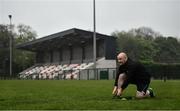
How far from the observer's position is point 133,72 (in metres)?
8.84

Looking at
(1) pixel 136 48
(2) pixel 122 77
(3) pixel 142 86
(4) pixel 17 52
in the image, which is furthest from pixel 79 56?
(2) pixel 122 77

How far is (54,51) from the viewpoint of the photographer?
240 ft

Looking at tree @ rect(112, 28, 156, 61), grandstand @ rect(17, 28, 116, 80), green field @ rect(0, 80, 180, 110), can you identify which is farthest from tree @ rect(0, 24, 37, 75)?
green field @ rect(0, 80, 180, 110)

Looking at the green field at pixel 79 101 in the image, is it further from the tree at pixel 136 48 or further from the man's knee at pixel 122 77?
the tree at pixel 136 48

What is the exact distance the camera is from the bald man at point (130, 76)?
28.8ft

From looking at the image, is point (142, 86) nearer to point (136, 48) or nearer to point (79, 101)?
point (79, 101)

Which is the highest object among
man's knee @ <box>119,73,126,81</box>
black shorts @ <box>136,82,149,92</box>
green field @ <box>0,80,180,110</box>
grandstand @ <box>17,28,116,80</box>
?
grandstand @ <box>17,28,116,80</box>

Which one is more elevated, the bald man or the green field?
the bald man

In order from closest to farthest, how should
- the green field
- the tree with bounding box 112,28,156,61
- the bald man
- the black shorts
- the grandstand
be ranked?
the green field, the bald man, the black shorts, the grandstand, the tree with bounding box 112,28,156,61

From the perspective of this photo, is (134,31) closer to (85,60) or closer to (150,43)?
(150,43)

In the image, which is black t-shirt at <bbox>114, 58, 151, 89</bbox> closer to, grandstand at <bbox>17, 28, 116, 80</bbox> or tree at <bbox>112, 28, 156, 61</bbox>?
grandstand at <bbox>17, 28, 116, 80</bbox>

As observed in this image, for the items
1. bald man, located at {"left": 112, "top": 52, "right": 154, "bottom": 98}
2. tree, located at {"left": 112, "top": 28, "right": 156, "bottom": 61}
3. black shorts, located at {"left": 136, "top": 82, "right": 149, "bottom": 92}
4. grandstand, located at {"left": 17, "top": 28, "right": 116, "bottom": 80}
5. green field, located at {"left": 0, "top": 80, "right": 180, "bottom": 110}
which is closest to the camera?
green field, located at {"left": 0, "top": 80, "right": 180, "bottom": 110}

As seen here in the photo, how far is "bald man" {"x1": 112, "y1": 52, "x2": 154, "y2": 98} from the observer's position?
877 cm

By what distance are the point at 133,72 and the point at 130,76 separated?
0.39 ft
